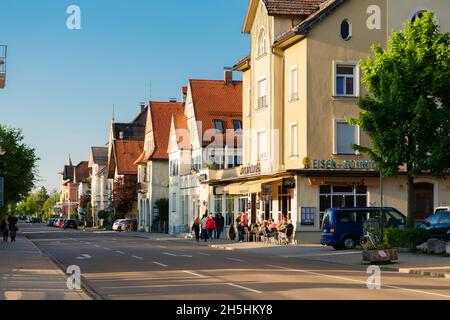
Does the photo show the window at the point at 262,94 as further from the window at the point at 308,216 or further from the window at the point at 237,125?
the window at the point at 237,125

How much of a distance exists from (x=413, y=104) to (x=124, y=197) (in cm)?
6745

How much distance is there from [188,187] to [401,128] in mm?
38356

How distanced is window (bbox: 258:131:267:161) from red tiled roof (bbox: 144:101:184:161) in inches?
1341

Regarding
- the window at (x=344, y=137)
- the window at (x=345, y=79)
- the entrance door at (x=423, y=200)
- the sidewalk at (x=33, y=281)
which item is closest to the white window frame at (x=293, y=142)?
the window at (x=344, y=137)

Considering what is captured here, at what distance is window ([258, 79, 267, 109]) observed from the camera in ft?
169

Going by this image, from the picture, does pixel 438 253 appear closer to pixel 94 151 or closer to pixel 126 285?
pixel 126 285

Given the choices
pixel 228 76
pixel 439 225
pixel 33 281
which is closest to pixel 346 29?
pixel 439 225

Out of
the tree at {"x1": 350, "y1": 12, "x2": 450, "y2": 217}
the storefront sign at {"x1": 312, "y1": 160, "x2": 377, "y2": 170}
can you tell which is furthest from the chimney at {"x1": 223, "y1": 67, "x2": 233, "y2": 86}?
the tree at {"x1": 350, "y1": 12, "x2": 450, "y2": 217}

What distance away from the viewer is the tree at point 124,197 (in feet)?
324

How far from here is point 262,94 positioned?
5228 cm

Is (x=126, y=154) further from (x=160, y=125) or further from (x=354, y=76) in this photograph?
(x=354, y=76)

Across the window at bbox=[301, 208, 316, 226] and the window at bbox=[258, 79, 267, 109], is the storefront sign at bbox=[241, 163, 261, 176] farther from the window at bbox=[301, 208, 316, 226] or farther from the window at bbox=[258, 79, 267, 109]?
the window at bbox=[301, 208, 316, 226]

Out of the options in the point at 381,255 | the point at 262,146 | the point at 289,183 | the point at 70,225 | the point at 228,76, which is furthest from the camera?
the point at 70,225
